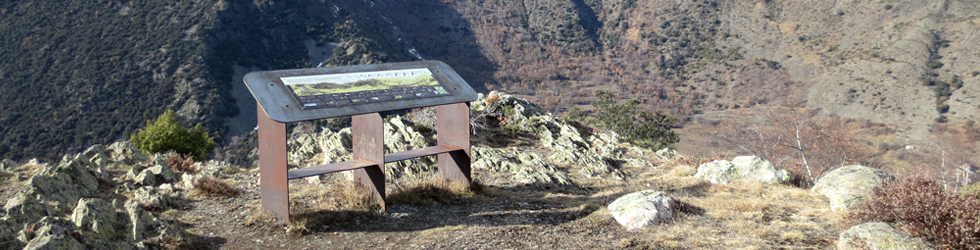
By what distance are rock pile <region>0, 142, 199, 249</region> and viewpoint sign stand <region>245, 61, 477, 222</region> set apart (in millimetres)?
1145

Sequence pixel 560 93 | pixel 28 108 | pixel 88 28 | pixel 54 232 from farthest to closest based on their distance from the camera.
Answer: pixel 560 93 < pixel 88 28 < pixel 28 108 < pixel 54 232

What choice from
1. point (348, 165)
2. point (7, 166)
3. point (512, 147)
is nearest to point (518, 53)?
point (512, 147)

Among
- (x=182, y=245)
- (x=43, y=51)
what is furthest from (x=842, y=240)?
(x=43, y=51)

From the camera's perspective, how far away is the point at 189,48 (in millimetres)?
45250

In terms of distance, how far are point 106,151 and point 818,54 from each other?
69.3m

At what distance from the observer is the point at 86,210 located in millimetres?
5391

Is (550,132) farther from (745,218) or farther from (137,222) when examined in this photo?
(137,222)

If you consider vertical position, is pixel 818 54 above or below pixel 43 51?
below

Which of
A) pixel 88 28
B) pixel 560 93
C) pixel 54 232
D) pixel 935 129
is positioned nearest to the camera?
pixel 54 232

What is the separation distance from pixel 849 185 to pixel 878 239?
8.23 feet

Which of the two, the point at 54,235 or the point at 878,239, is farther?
the point at 878,239

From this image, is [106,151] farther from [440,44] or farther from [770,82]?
[440,44]

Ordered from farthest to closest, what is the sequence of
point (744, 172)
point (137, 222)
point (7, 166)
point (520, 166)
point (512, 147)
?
point (512, 147), point (520, 166), point (744, 172), point (7, 166), point (137, 222)

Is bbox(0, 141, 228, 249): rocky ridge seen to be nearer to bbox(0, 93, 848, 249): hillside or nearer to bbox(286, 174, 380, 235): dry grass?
bbox(0, 93, 848, 249): hillside
